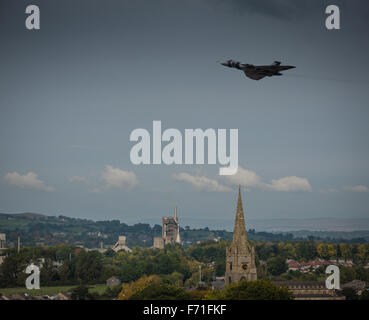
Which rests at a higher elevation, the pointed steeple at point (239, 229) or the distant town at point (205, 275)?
the pointed steeple at point (239, 229)

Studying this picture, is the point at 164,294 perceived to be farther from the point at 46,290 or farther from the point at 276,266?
the point at 276,266

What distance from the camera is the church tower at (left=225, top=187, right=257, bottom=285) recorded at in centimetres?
10788

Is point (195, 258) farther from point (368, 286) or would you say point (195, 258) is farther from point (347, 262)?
point (368, 286)

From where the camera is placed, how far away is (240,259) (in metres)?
110

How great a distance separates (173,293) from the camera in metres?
76.5

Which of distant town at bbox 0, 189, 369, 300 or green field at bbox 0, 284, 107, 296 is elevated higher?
distant town at bbox 0, 189, 369, 300

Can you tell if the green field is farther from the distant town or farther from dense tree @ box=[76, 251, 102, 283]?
dense tree @ box=[76, 251, 102, 283]

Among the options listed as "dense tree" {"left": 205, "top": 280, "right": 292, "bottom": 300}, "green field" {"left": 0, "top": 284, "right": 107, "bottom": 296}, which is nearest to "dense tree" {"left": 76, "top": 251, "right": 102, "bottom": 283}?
"green field" {"left": 0, "top": 284, "right": 107, "bottom": 296}

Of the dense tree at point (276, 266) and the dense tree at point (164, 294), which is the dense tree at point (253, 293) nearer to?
the dense tree at point (164, 294)

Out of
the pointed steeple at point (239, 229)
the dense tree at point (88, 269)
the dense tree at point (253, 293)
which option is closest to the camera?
the dense tree at point (253, 293)

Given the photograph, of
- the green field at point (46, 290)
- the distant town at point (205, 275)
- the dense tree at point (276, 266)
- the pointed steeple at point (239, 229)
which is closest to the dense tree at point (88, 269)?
the distant town at point (205, 275)

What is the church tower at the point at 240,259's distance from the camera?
354ft
